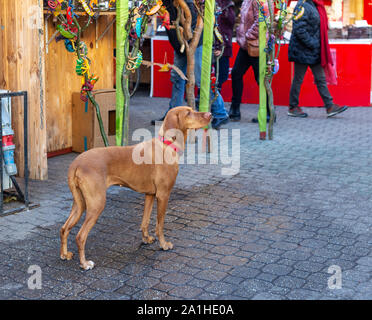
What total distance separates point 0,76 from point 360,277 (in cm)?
472

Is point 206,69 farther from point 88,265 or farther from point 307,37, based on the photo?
point 88,265

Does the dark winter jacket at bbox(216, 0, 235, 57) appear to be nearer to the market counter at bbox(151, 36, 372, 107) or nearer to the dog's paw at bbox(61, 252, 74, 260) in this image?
the market counter at bbox(151, 36, 372, 107)

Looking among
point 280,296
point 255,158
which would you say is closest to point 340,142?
point 255,158

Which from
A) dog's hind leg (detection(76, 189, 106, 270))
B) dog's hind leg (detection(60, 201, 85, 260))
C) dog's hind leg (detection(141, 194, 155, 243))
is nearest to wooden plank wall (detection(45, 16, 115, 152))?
dog's hind leg (detection(141, 194, 155, 243))

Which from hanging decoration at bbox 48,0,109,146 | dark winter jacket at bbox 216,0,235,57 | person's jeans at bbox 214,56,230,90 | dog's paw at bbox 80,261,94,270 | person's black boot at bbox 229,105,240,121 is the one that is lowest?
dog's paw at bbox 80,261,94,270

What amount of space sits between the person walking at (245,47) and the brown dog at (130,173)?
6.01 metres

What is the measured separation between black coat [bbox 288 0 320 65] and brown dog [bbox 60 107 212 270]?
6.92 meters

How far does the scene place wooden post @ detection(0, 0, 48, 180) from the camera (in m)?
7.27

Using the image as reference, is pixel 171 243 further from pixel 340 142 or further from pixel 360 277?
pixel 340 142

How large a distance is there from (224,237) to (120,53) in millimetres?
2343

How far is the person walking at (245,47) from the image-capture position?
436 inches

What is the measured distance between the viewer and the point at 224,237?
18.7ft

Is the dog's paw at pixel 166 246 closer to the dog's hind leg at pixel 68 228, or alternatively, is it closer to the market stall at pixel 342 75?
the dog's hind leg at pixel 68 228

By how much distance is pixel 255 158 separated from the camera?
343 inches
